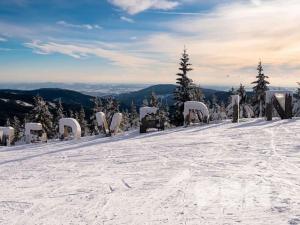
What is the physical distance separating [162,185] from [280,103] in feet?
52.3

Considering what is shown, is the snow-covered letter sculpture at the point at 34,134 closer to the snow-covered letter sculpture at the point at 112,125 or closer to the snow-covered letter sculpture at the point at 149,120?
the snow-covered letter sculpture at the point at 112,125

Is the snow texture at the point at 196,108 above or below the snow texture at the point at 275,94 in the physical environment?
below

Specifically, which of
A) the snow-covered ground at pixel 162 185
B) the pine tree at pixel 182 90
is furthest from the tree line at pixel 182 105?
the snow-covered ground at pixel 162 185

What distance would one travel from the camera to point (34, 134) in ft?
86.1

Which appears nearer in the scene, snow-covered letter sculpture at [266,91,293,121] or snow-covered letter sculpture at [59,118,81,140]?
snow-covered letter sculpture at [266,91,293,121]

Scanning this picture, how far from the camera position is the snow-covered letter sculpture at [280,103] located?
23.7m

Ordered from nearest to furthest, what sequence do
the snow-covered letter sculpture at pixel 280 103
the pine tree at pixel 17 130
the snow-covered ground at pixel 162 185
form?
the snow-covered ground at pixel 162 185 → the snow-covered letter sculpture at pixel 280 103 → the pine tree at pixel 17 130

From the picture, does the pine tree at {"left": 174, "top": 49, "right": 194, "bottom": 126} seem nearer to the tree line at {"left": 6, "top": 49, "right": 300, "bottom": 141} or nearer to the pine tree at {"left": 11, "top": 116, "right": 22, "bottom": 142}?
the tree line at {"left": 6, "top": 49, "right": 300, "bottom": 141}

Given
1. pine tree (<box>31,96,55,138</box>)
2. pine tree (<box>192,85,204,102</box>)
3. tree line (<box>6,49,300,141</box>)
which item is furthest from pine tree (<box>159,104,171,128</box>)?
pine tree (<box>31,96,55,138</box>)

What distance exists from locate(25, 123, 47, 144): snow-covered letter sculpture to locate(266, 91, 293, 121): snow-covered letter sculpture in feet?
45.5

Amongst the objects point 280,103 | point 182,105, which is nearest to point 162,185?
point 280,103

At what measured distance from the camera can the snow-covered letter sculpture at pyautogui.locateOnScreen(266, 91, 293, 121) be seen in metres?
23.7

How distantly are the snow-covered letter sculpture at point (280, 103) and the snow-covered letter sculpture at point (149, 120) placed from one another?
20.9ft

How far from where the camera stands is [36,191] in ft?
33.2
